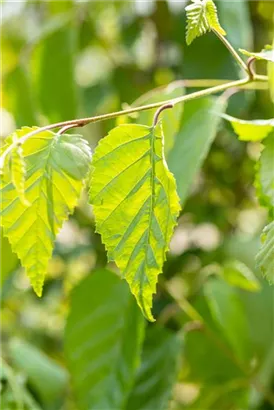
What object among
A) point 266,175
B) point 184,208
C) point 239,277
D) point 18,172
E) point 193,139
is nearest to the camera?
point 18,172

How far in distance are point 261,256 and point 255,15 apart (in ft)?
1.87

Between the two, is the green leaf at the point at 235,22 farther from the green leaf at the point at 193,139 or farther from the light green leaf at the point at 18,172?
the light green leaf at the point at 18,172

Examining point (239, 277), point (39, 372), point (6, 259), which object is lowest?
point (39, 372)

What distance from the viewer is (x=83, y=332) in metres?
0.63

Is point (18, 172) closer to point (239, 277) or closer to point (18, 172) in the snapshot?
point (18, 172)

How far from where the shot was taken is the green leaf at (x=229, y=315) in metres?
0.70

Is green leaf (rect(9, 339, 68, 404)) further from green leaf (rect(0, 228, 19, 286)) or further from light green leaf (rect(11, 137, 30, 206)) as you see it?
light green leaf (rect(11, 137, 30, 206))

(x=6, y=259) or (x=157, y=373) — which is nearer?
(x=6, y=259)

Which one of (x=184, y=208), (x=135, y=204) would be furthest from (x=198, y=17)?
(x=184, y=208)

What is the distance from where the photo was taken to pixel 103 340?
612 millimetres

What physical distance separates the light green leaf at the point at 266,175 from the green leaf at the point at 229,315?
0.95 ft

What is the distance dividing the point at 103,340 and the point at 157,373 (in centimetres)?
6

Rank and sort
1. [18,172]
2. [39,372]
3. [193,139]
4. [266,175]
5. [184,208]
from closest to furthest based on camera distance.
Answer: [18,172], [266,175], [193,139], [39,372], [184,208]

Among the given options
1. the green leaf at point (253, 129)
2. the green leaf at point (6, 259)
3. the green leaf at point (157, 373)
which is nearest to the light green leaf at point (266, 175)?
the green leaf at point (253, 129)
